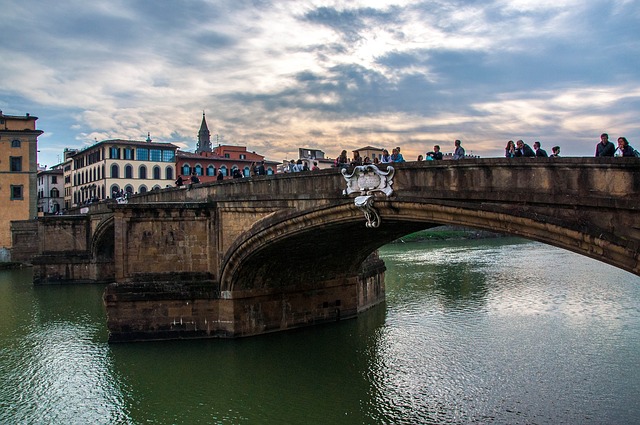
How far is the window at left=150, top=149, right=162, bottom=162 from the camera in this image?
52594 millimetres

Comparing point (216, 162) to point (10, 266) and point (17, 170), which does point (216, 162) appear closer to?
point (17, 170)

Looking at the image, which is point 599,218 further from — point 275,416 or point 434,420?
point 275,416

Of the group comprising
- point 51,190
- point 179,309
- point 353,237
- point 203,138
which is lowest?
point 179,309

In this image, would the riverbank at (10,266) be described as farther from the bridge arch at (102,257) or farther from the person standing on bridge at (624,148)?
the person standing on bridge at (624,148)

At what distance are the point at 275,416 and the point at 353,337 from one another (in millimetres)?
6299

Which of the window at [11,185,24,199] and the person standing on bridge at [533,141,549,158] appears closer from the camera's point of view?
the person standing on bridge at [533,141,549,158]

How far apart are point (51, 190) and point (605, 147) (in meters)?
66.4

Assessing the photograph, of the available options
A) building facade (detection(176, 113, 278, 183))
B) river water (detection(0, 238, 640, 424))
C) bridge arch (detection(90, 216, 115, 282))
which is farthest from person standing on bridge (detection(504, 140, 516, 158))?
building facade (detection(176, 113, 278, 183))

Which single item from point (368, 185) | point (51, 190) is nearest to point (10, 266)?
point (51, 190)

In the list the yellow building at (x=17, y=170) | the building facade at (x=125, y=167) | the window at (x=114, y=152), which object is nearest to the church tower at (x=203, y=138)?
the building facade at (x=125, y=167)

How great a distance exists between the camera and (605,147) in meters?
8.91

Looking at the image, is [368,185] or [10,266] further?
[10,266]

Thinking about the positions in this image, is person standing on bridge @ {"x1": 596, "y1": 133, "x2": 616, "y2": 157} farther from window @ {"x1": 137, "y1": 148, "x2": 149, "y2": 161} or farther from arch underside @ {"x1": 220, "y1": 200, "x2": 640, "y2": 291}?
window @ {"x1": 137, "y1": 148, "x2": 149, "y2": 161}

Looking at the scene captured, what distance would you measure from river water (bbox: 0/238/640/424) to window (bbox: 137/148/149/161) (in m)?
29.4
